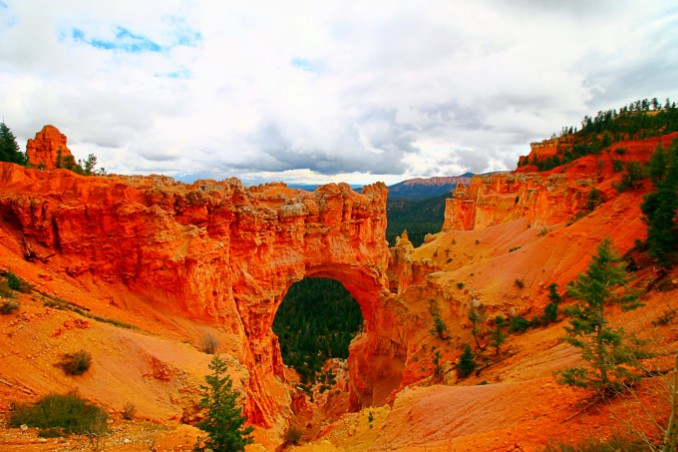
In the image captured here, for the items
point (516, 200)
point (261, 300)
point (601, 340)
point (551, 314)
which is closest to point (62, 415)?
point (601, 340)

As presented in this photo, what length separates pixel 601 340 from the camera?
924 centimetres

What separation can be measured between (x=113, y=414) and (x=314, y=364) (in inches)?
1417

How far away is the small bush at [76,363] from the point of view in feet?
36.9

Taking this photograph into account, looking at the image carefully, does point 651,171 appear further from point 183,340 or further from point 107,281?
point 107,281

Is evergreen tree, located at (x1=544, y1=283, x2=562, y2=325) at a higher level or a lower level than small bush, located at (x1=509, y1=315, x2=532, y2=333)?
higher

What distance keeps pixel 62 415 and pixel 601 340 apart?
1442 cm

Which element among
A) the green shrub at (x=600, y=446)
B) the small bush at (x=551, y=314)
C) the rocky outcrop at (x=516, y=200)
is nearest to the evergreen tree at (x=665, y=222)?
the small bush at (x=551, y=314)

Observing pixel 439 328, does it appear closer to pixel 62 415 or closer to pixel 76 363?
pixel 76 363

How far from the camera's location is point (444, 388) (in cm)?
1659

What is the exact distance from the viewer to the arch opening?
1761 inches

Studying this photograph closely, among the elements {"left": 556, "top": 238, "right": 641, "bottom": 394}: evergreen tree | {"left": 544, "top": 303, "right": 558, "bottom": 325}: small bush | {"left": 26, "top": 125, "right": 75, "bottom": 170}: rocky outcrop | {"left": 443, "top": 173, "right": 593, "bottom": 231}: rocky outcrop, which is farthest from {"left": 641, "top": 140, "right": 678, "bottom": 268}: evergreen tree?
{"left": 26, "top": 125, "right": 75, "bottom": 170}: rocky outcrop

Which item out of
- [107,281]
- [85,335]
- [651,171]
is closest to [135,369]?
[85,335]

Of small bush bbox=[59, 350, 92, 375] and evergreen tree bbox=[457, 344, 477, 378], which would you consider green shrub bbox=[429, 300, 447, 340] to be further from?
small bush bbox=[59, 350, 92, 375]

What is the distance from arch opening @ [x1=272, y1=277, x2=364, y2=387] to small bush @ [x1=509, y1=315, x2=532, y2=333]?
26.7m
